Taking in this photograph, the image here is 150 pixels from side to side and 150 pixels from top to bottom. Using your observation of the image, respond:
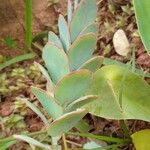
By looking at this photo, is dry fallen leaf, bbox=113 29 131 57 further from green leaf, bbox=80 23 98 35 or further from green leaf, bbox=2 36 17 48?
green leaf, bbox=80 23 98 35

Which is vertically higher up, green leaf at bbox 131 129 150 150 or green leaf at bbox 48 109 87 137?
green leaf at bbox 48 109 87 137

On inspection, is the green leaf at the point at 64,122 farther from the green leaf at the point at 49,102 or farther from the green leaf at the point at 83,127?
the green leaf at the point at 83,127

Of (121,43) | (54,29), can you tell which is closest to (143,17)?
(121,43)

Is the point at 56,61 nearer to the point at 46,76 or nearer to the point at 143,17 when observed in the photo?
the point at 46,76

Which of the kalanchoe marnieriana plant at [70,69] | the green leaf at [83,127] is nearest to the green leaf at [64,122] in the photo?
the kalanchoe marnieriana plant at [70,69]

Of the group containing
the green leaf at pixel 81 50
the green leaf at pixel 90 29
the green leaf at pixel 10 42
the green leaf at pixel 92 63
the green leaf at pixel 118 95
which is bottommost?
the green leaf at pixel 118 95

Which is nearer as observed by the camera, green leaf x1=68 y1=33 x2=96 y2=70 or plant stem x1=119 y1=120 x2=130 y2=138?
green leaf x1=68 y1=33 x2=96 y2=70

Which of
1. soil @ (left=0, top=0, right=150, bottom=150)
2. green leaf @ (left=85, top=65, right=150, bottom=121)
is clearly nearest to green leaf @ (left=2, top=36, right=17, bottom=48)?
soil @ (left=0, top=0, right=150, bottom=150)
